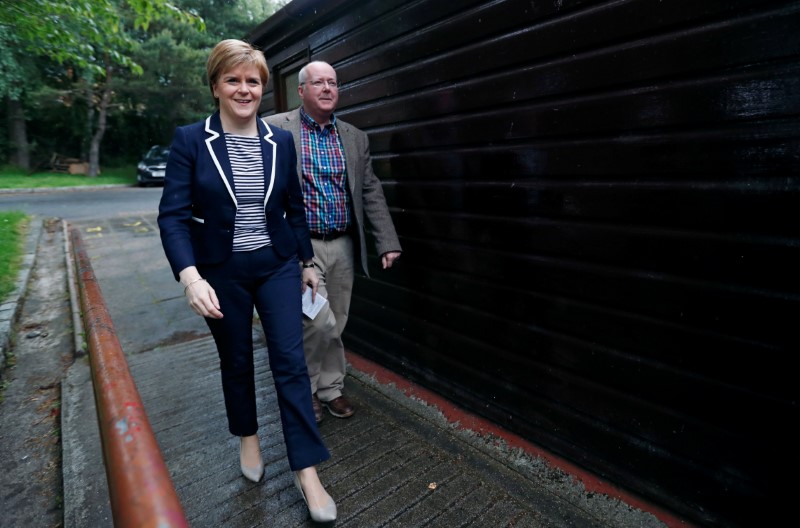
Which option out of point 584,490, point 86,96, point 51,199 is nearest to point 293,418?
point 584,490

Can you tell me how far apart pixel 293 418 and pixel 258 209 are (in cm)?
99

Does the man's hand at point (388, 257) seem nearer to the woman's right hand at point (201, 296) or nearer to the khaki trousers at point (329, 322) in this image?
the khaki trousers at point (329, 322)

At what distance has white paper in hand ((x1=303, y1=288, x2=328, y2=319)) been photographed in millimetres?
2533

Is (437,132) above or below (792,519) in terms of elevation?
above

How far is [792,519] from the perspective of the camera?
5.68ft

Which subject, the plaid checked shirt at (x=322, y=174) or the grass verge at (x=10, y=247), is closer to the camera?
the plaid checked shirt at (x=322, y=174)

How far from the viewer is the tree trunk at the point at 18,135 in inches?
938

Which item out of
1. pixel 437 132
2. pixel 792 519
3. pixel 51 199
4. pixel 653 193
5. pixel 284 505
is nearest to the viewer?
pixel 792 519

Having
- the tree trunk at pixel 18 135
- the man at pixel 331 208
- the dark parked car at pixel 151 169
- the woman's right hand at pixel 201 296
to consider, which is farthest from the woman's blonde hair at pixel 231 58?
the tree trunk at pixel 18 135

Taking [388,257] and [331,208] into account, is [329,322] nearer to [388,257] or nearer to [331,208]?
[388,257]

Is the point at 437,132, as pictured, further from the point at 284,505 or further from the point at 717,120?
the point at 284,505

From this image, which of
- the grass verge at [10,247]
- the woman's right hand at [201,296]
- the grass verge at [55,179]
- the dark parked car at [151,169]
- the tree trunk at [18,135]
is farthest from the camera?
the tree trunk at [18,135]

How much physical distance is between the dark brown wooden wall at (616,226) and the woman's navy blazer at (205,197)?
4.06 ft

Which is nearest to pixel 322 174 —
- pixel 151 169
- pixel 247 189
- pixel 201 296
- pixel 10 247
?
pixel 247 189
